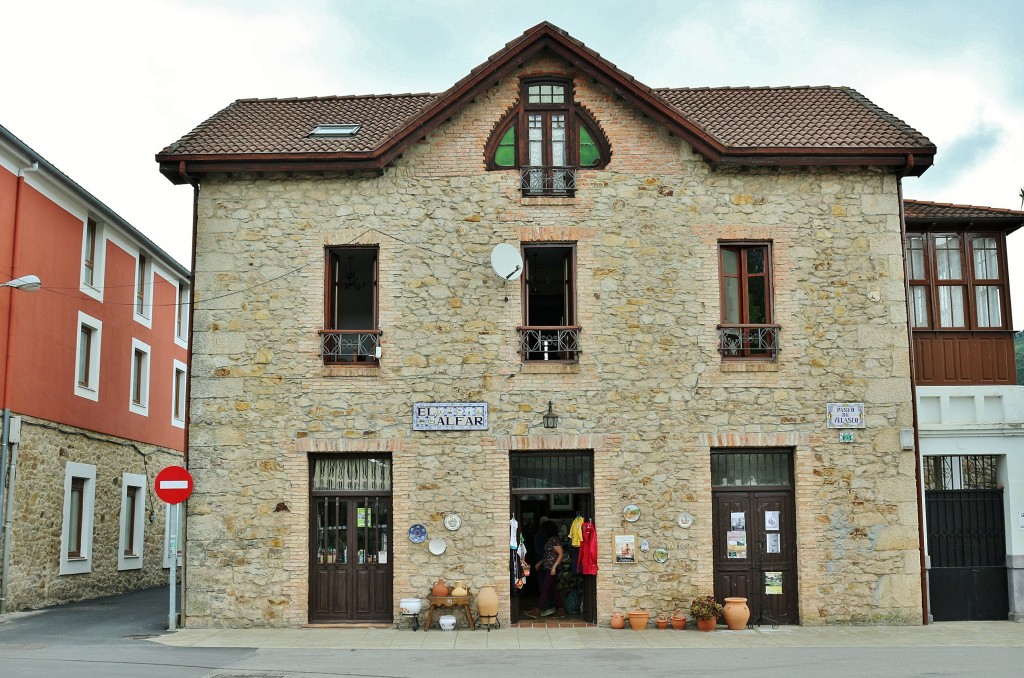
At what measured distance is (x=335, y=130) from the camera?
18.4 metres

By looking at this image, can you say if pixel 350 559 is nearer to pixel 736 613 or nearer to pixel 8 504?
pixel 736 613

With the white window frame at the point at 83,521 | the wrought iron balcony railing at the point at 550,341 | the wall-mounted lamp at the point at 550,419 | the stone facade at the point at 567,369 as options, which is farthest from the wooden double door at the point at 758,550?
the white window frame at the point at 83,521

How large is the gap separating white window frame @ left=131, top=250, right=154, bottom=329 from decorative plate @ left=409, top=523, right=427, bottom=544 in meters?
11.8

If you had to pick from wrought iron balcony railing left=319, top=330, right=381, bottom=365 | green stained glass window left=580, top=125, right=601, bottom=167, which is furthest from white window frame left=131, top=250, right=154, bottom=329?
green stained glass window left=580, top=125, right=601, bottom=167

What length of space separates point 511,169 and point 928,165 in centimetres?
660

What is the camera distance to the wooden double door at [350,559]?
54.2ft

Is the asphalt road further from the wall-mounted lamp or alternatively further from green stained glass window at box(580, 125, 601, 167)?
green stained glass window at box(580, 125, 601, 167)

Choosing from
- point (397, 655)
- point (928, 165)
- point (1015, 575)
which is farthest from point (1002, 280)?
point (397, 655)

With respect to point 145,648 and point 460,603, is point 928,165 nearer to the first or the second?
point 460,603

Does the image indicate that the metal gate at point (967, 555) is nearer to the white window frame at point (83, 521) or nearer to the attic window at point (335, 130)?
the attic window at point (335, 130)

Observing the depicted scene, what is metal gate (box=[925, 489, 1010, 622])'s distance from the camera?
17.2m

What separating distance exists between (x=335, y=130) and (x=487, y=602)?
8214mm

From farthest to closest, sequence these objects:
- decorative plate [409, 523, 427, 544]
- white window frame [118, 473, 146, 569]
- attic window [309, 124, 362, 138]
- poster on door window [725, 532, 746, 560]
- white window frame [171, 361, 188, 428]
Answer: white window frame [171, 361, 188, 428]
white window frame [118, 473, 146, 569]
attic window [309, 124, 362, 138]
poster on door window [725, 532, 746, 560]
decorative plate [409, 523, 427, 544]

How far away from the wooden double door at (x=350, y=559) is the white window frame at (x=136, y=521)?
919cm
